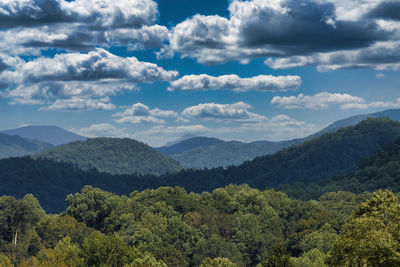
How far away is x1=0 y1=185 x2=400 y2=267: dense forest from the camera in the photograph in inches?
4008

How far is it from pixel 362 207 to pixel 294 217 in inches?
4911

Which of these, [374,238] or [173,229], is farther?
[173,229]

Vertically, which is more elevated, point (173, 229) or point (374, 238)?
point (374, 238)

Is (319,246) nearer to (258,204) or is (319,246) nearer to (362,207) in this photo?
(258,204)

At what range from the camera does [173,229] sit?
456ft

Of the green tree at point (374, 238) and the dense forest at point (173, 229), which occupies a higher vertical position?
the green tree at point (374, 238)

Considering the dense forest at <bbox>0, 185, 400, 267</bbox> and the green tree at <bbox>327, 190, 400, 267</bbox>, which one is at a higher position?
the green tree at <bbox>327, 190, 400, 267</bbox>

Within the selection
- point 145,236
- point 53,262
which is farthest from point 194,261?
point 53,262

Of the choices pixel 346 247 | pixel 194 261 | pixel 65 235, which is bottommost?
pixel 194 261

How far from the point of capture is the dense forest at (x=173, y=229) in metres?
102

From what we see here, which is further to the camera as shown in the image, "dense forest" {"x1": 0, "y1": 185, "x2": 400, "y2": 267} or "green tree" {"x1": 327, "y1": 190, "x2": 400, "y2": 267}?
"dense forest" {"x1": 0, "y1": 185, "x2": 400, "y2": 267}

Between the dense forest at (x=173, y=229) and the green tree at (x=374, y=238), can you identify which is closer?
the green tree at (x=374, y=238)

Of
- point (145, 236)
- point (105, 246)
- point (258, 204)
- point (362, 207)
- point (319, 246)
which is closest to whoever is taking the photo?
point (362, 207)

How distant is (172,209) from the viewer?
506 ft
